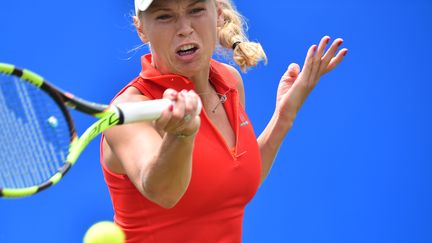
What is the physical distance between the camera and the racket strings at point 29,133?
119 centimetres

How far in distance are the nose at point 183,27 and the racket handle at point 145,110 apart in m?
0.25

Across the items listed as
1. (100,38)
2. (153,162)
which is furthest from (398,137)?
(153,162)

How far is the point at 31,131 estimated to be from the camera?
4.16 ft

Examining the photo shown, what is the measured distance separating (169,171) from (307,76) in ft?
2.21

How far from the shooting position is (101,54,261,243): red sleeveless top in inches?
56.5

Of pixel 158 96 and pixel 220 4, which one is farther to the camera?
pixel 220 4

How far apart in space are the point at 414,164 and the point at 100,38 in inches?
48.9

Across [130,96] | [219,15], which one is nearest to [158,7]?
[130,96]

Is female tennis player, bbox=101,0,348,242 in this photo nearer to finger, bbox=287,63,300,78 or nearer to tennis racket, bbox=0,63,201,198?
tennis racket, bbox=0,63,201,198

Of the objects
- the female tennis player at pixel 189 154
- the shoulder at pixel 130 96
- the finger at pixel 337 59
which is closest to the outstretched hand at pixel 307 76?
the finger at pixel 337 59

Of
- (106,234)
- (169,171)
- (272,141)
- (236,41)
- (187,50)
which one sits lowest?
(106,234)

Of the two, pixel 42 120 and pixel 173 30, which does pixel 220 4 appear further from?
pixel 42 120

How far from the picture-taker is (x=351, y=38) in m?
2.64

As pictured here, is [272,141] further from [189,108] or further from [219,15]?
[189,108]
